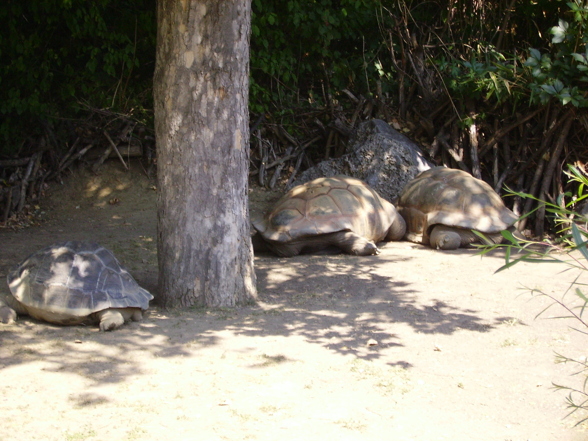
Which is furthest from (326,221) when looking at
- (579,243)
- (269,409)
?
(579,243)

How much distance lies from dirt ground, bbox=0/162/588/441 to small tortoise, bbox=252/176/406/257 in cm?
72

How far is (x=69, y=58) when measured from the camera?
9.54m

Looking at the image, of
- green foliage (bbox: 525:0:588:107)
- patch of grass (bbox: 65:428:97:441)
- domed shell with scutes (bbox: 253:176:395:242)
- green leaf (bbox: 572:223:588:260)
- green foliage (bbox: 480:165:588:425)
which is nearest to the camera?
green leaf (bbox: 572:223:588:260)

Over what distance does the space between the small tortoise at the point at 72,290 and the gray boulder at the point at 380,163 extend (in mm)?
4877

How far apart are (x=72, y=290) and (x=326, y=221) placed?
3.12 m

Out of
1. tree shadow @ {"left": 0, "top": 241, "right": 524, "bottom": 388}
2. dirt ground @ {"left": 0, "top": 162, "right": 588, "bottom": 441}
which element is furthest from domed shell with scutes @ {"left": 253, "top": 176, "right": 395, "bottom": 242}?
tree shadow @ {"left": 0, "top": 241, "right": 524, "bottom": 388}

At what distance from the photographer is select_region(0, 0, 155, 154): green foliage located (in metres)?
8.68

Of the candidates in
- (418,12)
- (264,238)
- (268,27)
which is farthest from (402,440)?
(418,12)

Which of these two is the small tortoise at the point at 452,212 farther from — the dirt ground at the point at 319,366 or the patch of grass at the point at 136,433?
the patch of grass at the point at 136,433

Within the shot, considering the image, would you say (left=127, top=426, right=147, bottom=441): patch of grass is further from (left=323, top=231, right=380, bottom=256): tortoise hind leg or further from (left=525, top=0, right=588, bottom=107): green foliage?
(left=525, top=0, right=588, bottom=107): green foliage

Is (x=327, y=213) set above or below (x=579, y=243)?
below

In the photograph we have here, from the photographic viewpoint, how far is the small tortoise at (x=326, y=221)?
Result: 6953mm

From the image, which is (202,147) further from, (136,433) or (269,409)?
(136,433)

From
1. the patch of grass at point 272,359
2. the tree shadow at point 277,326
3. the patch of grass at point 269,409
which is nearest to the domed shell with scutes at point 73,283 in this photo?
the tree shadow at point 277,326
